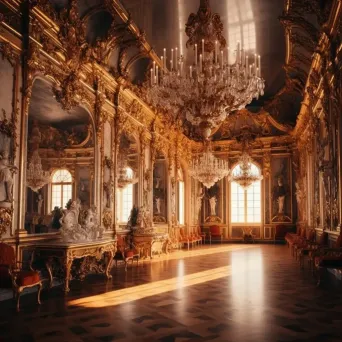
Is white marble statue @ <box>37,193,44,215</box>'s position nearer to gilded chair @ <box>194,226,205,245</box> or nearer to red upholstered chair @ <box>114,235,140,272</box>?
red upholstered chair @ <box>114,235,140,272</box>

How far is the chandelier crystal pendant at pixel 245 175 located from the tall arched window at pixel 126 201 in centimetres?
656

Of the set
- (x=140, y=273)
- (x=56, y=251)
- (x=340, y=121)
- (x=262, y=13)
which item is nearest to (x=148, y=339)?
(x=56, y=251)

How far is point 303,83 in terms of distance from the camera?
1441 centimetres

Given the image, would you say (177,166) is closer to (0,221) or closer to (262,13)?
(262,13)

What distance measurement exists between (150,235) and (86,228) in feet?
11.9

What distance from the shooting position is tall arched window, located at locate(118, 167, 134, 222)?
12016 millimetres

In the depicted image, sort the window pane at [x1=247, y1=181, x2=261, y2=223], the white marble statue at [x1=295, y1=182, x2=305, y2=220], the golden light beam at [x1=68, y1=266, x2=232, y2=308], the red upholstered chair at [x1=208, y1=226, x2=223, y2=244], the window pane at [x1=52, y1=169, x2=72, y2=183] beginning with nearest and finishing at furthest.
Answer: the golden light beam at [x1=68, y1=266, x2=232, y2=308]
the window pane at [x1=52, y1=169, x2=72, y2=183]
the white marble statue at [x1=295, y1=182, x2=305, y2=220]
the red upholstered chair at [x1=208, y1=226, x2=223, y2=244]
the window pane at [x1=247, y1=181, x2=261, y2=223]

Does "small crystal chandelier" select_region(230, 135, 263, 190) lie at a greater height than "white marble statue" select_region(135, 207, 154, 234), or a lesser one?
greater

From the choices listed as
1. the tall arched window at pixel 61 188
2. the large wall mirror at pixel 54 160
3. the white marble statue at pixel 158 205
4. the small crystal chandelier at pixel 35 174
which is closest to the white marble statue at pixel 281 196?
the white marble statue at pixel 158 205

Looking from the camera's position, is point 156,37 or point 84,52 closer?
point 84,52

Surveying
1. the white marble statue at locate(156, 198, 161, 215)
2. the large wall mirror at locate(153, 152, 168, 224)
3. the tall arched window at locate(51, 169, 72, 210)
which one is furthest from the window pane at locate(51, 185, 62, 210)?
the white marble statue at locate(156, 198, 161, 215)

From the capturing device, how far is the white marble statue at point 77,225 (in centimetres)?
788

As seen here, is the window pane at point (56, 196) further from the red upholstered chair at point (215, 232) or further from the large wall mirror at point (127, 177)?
the red upholstered chair at point (215, 232)

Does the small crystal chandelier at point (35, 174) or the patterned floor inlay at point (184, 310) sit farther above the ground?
the small crystal chandelier at point (35, 174)
